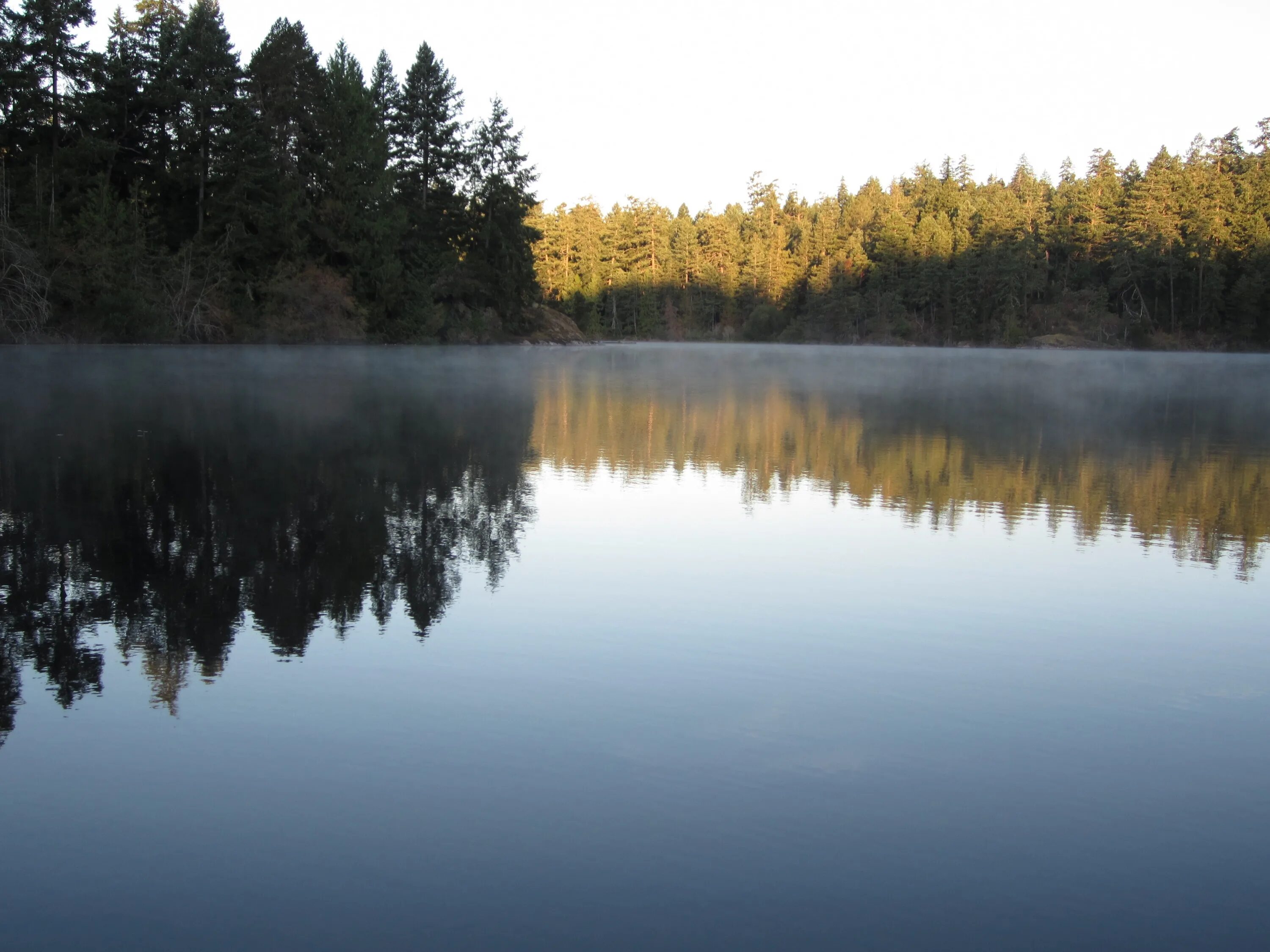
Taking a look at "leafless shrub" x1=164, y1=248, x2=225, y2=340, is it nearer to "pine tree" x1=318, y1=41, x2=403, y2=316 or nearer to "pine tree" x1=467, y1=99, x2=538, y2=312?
"pine tree" x1=318, y1=41, x2=403, y2=316

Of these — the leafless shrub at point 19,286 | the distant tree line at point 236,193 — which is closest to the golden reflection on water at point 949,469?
the leafless shrub at point 19,286

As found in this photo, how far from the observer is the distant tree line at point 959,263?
90.4 m

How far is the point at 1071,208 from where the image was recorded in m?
106

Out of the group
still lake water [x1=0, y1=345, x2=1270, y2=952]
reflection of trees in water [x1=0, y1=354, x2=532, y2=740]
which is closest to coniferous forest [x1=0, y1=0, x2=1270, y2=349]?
reflection of trees in water [x1=0, y1=354, x2=532, y2=740]

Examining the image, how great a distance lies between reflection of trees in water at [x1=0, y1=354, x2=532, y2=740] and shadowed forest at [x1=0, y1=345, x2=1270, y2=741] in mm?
30

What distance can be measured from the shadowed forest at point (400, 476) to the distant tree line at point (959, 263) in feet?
222

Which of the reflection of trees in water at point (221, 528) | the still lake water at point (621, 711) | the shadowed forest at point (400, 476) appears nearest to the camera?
the still lake water at point (621, 711)

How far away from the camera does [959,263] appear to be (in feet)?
332

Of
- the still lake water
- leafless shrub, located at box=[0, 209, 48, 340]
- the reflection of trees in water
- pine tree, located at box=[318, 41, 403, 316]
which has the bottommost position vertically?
the still lake water

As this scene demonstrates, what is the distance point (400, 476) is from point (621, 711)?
25.2 feet

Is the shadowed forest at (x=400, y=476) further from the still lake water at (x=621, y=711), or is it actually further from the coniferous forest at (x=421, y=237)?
the coniferous forest at (x=421, y=237)

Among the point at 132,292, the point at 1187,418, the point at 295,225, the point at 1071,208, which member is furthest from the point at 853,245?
the point at 1187,418

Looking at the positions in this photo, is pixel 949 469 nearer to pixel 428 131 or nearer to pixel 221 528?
pixel 221 528

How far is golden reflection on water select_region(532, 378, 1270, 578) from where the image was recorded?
1073 centimetres
